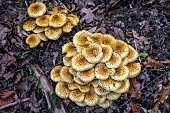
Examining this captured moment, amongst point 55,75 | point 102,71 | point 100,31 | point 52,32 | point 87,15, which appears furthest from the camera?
point 87,15

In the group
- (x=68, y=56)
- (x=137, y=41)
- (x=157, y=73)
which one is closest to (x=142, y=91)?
(x=157, y=73)

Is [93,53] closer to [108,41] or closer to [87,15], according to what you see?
[108,41]

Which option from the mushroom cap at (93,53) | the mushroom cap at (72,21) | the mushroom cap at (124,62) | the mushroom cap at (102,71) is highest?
the mushroom cap at (72,21)

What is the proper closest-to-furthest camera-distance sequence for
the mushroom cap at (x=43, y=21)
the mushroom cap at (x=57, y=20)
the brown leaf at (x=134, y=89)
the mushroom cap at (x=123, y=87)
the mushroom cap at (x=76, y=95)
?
the mushroom cap at (x=123, y=87), the mushroom cap at (x=76, y=95), the brown leaf at (x=134, y=89), the mushroom cap at (x=57, y=20), the mushroom cap at (x=43, y=21)

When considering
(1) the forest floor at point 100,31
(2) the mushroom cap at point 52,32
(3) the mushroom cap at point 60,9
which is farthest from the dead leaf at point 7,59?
(3) the mushroom cap at point 60,9

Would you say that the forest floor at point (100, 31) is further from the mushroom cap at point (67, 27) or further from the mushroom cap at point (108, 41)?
the mushroom cap at point (108, 41)

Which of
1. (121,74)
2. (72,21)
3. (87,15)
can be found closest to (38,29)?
(72,21)
